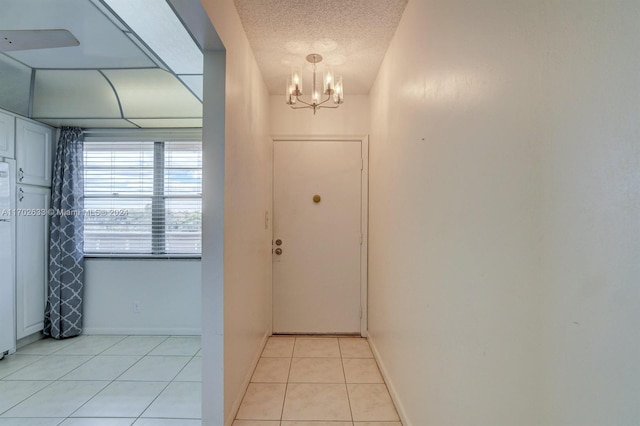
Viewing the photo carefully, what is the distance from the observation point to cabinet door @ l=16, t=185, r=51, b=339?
279 centimetres

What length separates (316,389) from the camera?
2205 mm

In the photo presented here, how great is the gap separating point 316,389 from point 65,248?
285cm

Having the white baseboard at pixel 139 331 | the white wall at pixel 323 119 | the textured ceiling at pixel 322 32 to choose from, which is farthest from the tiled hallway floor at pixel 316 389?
the textured ceiling at pixel 322 32

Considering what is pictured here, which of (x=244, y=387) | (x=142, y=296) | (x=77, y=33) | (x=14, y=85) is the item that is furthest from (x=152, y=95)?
(x=244, y=387)

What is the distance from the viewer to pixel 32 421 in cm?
187

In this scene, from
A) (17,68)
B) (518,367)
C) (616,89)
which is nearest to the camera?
(616,89)

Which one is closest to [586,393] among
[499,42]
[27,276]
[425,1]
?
[499,42]

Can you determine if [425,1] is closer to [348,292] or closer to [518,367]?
[518,367]

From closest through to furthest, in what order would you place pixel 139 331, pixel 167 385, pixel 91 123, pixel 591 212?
pixel 591 212
pixel 167 385
pixel 91 123
pixel 139 331

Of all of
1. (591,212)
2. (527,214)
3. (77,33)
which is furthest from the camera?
(77,33)

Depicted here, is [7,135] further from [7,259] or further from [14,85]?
[7,259]

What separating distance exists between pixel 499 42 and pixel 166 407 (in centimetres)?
264

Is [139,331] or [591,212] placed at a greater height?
[591,212]

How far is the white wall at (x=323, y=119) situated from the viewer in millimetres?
3189
